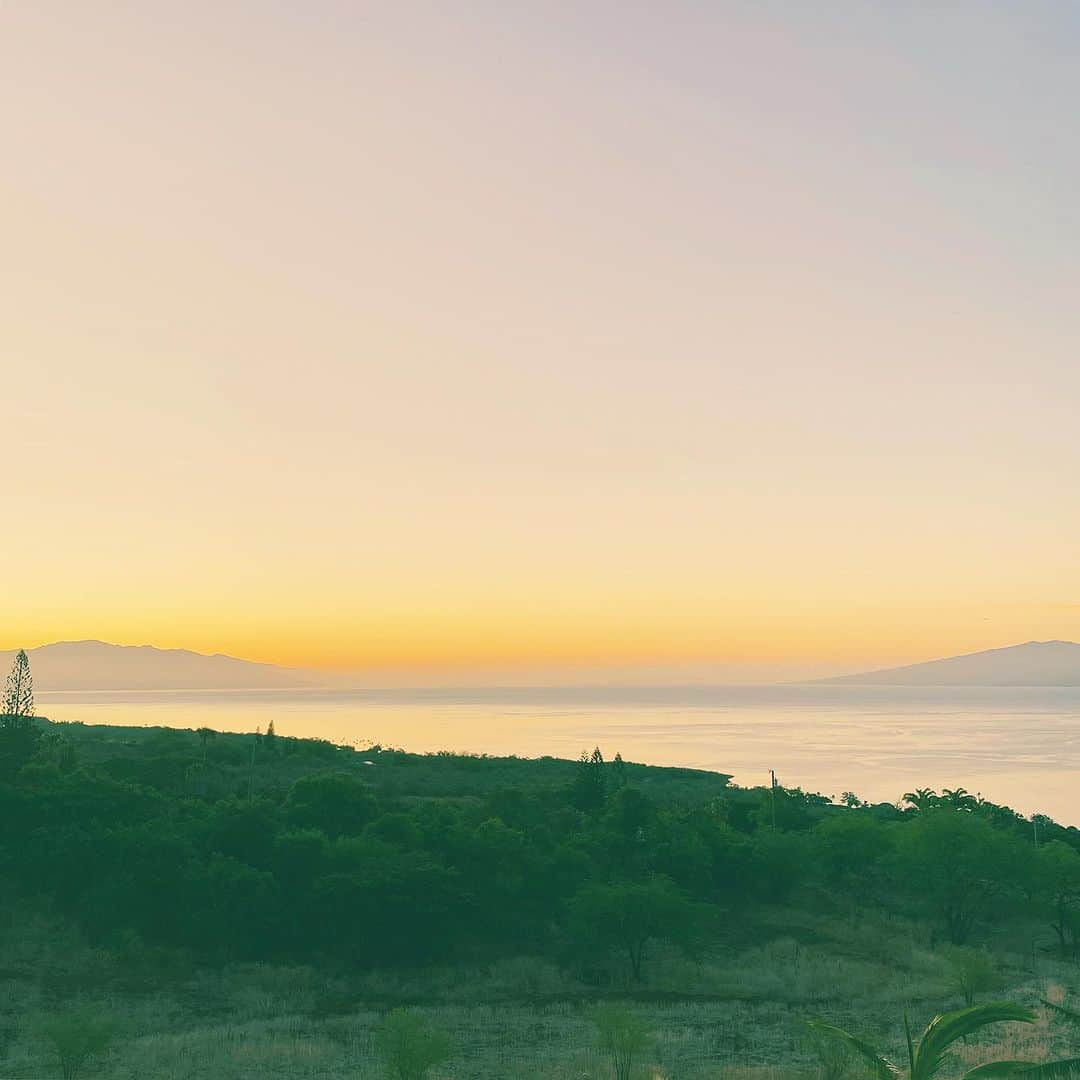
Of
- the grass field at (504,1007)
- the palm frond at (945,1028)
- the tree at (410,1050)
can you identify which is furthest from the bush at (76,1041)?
the palm frond at (945,1028)

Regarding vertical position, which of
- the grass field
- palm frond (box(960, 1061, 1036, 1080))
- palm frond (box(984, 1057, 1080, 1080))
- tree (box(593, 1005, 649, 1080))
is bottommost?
the grass field

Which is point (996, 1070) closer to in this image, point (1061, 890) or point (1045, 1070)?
point (1045, 1070)

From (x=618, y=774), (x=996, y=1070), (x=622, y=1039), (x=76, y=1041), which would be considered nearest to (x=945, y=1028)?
(x=996, y=1070)

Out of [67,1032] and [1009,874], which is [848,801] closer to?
[1009,874]

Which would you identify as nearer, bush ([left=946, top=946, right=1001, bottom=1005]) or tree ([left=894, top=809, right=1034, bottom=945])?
bush ([left=946, top=946, right=1001, bottom=1005])

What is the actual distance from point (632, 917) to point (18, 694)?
4171 centimetres

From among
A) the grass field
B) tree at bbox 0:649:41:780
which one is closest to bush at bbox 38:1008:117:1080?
the grass field

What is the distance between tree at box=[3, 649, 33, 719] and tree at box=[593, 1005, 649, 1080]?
46793 millimetres

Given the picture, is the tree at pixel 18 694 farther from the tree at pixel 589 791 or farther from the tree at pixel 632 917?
the tree at pixel 632 917

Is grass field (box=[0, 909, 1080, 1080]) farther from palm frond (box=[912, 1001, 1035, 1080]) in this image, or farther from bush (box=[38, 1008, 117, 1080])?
palm frond (box=[912, 1001, 1035, 1080])

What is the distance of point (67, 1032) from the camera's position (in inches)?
1061

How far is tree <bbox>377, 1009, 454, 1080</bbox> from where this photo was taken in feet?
83.5

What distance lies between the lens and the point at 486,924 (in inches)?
1759

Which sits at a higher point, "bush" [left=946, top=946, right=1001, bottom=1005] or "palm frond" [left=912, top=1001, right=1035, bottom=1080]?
"palm frond" [left=912, top=1001, right=1035, bottom=1080]
